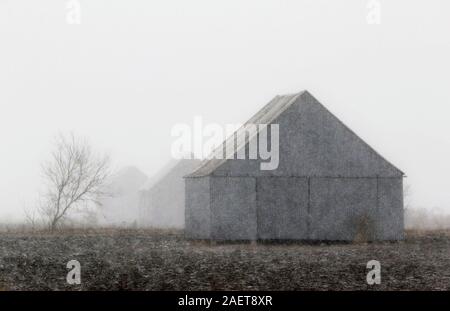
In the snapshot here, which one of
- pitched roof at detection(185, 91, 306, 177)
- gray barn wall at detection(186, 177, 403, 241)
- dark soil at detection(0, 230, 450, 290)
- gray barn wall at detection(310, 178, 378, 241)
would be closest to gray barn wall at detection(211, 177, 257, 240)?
gray barn wall at detection(186, 177, 403, 241)

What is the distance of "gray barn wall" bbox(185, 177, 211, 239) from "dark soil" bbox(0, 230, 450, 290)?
1.02 metres

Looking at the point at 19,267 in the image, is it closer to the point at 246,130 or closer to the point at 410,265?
the point at 410,265

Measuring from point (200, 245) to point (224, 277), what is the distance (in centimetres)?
1273

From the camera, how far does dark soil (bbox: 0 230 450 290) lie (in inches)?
799

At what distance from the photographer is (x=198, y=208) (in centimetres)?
3653

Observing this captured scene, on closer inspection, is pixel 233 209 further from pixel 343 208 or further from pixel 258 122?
pixel 258 122

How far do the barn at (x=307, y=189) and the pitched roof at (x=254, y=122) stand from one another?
0.63ft

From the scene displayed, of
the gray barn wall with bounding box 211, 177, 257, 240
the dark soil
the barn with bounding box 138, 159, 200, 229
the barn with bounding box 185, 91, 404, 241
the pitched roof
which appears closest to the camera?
the dark soil

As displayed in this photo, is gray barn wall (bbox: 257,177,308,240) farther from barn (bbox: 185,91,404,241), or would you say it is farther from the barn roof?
the barn roof

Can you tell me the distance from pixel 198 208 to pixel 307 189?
5.39m

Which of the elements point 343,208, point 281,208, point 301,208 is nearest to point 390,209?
point 343,208

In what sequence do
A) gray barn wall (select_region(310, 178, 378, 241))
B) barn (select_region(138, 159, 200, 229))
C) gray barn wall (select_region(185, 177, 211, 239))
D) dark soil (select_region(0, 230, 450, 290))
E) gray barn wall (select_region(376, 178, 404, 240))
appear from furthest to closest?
barn (select_region(138, 159, 200, 229))
gray barn wall (select_region(376, 178, 404, 240))
gray barn wall (select_region(185, 177, 211, 239))
gray barn wall (select_region(310, 178, 378, 241))
dark soil (select_region(0, 230, 450, 290))
